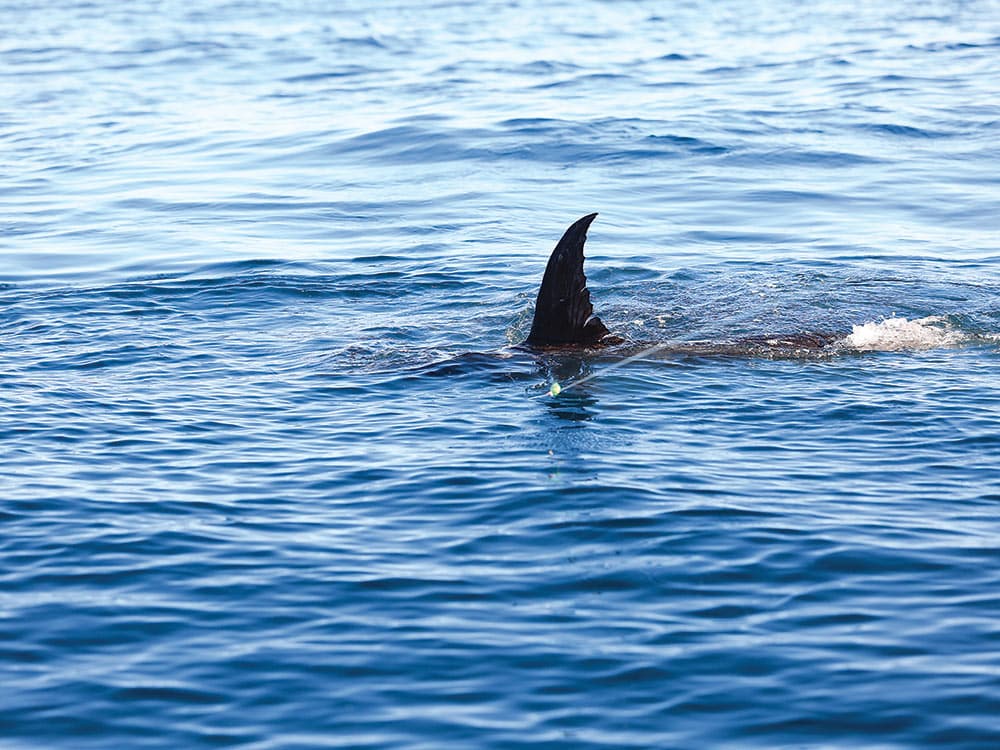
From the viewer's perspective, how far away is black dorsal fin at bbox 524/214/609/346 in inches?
451

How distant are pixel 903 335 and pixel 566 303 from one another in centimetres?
347

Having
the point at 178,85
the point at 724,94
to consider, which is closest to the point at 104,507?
the point at 724,94

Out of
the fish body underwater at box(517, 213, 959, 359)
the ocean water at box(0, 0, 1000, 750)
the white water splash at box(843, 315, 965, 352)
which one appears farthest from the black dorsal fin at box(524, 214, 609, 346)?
the white water splash at box(843, 315, 965, 352)

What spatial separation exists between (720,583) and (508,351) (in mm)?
5016

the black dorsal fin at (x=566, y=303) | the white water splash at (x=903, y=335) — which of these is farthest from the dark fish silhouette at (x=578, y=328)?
the white water splash at (x=903, y=335)

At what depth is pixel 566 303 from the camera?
12.1m

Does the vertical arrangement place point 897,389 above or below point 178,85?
below

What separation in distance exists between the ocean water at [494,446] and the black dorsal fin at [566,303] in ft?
0.92

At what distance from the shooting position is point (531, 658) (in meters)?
7.03

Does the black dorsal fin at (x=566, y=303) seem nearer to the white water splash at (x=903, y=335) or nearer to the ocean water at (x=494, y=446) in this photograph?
the ocean water at (x=494, y=446)

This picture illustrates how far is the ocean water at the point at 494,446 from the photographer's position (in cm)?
678

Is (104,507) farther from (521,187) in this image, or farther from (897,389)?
(521,187)

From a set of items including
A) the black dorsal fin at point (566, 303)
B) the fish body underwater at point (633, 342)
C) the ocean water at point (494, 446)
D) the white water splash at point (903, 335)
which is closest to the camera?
the ocean water at point (494, 446)

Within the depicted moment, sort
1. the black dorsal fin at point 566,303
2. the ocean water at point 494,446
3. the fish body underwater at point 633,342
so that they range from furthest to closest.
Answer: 1. the fish body underwater at point 633,342
2. the black dorsal fin at point 566,303
3. the ocean water at point 494,446
